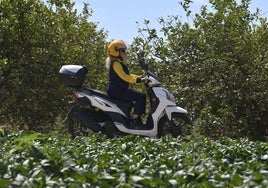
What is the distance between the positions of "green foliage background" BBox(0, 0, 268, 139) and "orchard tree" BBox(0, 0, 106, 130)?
0.02m

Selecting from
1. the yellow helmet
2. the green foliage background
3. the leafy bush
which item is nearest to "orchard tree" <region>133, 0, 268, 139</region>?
the green foliage background

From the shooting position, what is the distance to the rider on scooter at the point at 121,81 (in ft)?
30.8

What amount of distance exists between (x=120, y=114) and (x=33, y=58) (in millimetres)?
3327

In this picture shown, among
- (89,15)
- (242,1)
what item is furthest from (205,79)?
(89,15)

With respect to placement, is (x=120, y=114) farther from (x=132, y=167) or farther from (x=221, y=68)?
(x=132, y=167)

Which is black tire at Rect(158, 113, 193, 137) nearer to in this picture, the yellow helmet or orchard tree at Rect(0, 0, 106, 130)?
the yellow helmet

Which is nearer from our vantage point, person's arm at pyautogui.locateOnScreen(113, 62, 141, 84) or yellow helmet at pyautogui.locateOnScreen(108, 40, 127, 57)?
person's arm at pyautogui.locateOnScreen(113, 62, 141, 84)

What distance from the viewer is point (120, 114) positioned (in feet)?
31.0

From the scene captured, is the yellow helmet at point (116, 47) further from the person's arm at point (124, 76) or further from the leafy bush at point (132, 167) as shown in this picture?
the leafy bush at point (132, 167)

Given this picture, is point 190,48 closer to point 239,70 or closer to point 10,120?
point 239,70

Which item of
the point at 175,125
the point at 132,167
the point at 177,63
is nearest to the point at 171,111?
the point at 175,125

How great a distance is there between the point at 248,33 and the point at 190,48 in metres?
1.18

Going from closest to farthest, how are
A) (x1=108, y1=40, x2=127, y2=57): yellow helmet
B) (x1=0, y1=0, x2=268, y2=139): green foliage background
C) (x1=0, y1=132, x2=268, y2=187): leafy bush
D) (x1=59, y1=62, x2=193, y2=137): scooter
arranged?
(x1=0, y1=132, x2=268, y2=187): leafy bush
(x1=59, y1=62, x2=193, y2=137): scooter
(x1=108, y1=40, x2=127, y2=57): yellow helmet
(x1=0, y1=0, x2=268, y2=139): green foliage background

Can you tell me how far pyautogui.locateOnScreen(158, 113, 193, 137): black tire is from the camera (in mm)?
9172
